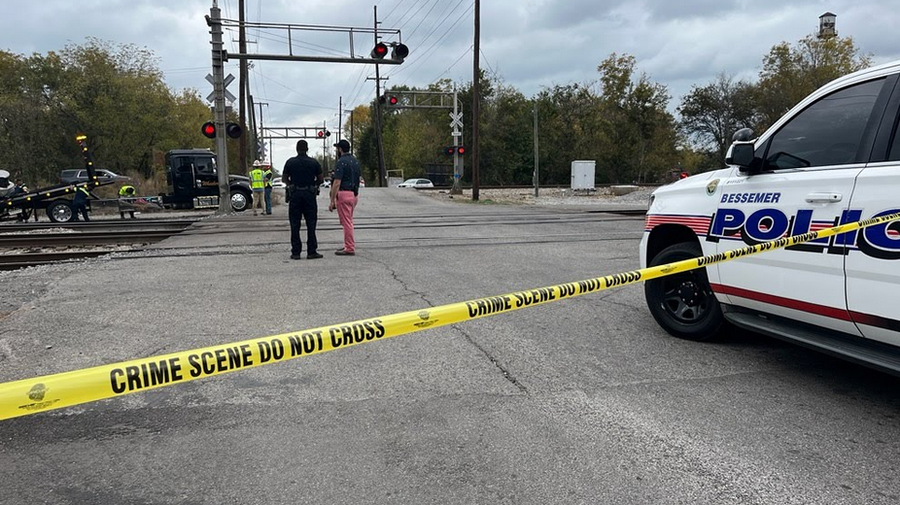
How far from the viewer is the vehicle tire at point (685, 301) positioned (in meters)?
4.75

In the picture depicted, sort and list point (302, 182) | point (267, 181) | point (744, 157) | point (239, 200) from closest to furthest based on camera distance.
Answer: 1. point (744, 157)
2. point (302, 182)
3. point (267, 181)
4. point (239, 200)

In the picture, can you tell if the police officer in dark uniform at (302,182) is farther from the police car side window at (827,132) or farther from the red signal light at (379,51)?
the red signal light at (379,51)

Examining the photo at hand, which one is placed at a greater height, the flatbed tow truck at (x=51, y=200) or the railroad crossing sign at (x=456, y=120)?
the railroad crossing sign at (x=456, y=120)

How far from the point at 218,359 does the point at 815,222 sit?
3.60m

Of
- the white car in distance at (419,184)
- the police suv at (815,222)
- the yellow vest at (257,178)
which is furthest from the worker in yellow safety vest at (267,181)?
the white car in distance at (419,184)

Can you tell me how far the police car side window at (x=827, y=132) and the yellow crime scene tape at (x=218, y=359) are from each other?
1.90 ft

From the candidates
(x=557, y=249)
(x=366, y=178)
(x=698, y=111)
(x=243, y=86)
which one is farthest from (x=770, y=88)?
(x=366, y=178)

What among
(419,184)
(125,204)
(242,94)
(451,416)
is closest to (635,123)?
(419,184)

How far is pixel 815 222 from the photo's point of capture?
12.0 feet

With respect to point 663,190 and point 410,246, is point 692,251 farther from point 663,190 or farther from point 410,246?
point 410,246

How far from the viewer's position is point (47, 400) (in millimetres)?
2059

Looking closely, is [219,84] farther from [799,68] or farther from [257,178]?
[799,68]

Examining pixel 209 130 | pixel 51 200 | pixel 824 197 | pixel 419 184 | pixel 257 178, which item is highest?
pixel 209 130

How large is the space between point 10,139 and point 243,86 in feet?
58.1
